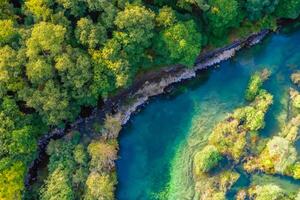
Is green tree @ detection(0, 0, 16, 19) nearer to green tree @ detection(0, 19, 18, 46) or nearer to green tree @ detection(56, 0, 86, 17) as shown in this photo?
green tree @ detection(0, 19, 18, 46)

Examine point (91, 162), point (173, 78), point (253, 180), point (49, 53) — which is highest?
point (49, 53)

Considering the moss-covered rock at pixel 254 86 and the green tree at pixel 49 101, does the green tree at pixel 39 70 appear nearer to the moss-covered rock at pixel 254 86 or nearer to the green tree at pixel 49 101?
the green tree at pixel 49 101

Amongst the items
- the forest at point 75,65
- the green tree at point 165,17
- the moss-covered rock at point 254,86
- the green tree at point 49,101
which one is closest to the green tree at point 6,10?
the forest at point 75,65

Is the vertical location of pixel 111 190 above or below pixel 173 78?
below

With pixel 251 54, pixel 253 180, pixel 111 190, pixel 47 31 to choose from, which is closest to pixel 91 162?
pixel 111 190

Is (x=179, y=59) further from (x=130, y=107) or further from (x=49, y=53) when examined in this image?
(x=49, y=53)

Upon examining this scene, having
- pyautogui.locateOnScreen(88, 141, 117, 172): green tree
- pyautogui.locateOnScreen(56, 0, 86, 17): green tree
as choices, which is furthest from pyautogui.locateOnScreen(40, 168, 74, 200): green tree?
pyautogui.locateOnScreen(56, 0, 86, 17): green tree

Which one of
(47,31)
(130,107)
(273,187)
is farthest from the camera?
(130,107)
